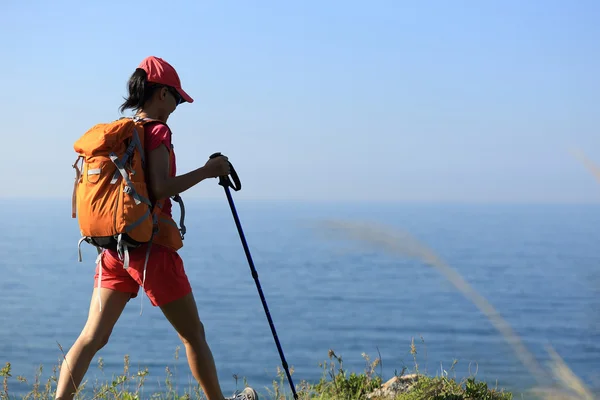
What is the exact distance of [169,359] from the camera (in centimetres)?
2606

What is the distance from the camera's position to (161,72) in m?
4.30

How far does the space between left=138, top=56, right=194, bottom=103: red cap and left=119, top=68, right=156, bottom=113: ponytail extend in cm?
4

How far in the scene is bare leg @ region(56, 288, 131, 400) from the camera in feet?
13.4

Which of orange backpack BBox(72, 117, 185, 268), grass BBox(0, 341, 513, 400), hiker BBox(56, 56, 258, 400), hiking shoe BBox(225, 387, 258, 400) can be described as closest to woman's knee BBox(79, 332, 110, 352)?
hiker BBox(56, 56, 258, 400)

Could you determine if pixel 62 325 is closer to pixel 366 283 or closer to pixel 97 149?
pixel 366 283

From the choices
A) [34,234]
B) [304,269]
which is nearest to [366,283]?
[304,269]

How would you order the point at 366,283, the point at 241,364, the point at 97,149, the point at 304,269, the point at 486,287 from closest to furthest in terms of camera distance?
the point at 97,149 → the point at 241,364 → the point at 486,287 → the point at 366,283 → the point at 304,269

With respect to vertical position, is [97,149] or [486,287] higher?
[97,149]

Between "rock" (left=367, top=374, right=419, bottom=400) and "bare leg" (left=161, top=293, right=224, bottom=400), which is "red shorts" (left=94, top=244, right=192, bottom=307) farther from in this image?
"rock" (left=367, top=374, right=419, bottom=400)

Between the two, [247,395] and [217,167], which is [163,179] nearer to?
[217,167]

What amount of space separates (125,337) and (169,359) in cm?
849


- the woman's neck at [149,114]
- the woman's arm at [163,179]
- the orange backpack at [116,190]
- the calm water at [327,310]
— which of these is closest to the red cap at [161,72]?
the woman's neck at [149,114]

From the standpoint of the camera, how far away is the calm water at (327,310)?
4.38m

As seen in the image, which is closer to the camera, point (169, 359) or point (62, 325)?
point (169, 359)
